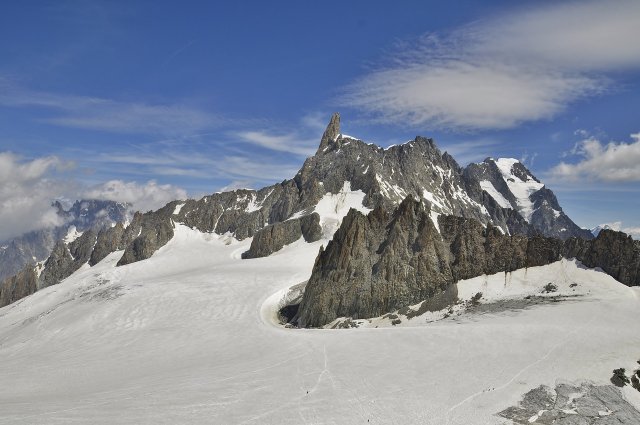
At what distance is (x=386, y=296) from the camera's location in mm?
64875

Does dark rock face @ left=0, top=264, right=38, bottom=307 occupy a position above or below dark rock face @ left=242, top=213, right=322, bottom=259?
below

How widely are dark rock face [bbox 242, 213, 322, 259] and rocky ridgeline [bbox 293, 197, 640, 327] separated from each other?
63.9 metres

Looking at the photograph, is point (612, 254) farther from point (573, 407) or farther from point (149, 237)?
point (149, 237)

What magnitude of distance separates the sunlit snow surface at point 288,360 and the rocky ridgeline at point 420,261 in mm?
2868

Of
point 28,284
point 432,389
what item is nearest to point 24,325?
point 432,389

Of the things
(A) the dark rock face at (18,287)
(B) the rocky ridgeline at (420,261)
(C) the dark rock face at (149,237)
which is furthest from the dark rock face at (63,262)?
(B) the rocky ridgeline at (420,261)

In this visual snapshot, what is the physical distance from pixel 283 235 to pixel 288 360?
314ft

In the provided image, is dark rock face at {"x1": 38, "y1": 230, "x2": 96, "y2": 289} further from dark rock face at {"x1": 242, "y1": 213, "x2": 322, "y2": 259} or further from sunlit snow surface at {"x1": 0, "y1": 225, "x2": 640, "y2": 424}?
sunlit snow surface at {"x1": 0, "y1": 225, "x2": 640, "y2": 424}

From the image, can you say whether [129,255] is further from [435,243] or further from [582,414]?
[582,414]

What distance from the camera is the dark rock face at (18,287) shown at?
536 feet

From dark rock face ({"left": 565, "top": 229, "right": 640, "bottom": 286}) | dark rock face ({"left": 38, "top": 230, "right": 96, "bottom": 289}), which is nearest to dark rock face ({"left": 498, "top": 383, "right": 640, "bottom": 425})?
dark rock face ({"left": 565, "top": 229, "right": 640, "bottom": 286})

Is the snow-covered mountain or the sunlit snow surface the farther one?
the snow-covered mountain

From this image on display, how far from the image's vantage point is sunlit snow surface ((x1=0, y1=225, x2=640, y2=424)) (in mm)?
30641

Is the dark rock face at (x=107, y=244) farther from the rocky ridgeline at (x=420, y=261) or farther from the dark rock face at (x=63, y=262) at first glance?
the rocky ridgeline at (x=420, y=261)
